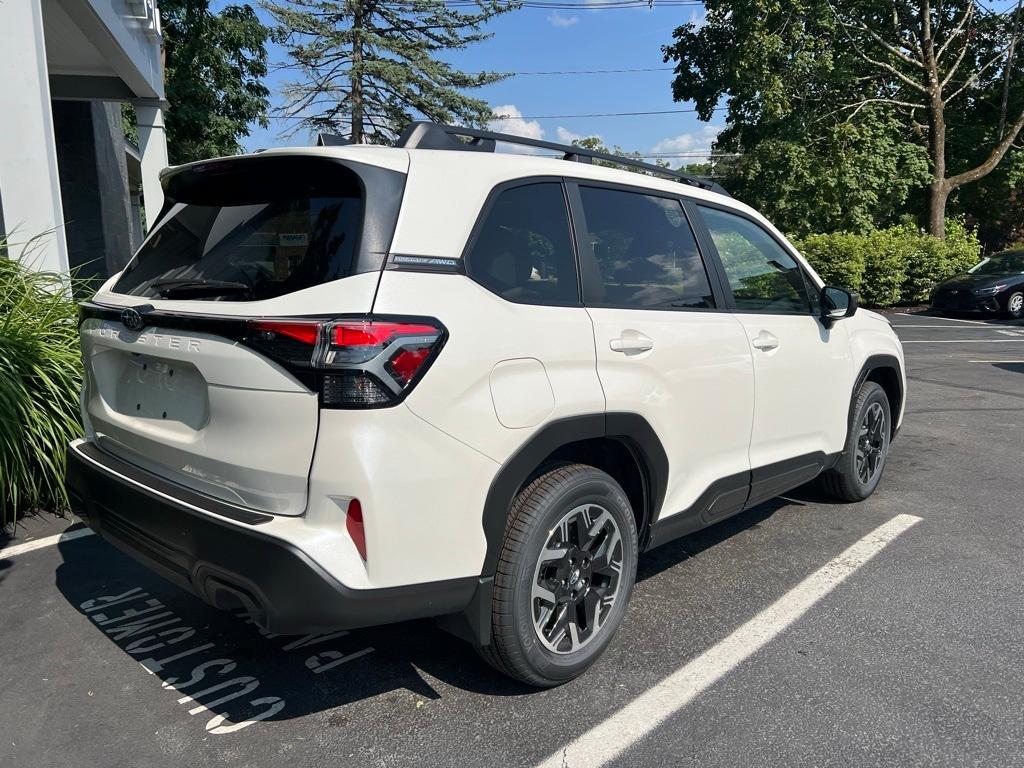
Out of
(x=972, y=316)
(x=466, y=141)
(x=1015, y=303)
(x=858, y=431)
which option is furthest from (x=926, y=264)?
(x=466, y=141)

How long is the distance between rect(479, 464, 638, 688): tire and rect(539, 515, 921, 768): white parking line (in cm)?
26

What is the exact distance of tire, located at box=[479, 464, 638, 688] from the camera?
2.55 meters

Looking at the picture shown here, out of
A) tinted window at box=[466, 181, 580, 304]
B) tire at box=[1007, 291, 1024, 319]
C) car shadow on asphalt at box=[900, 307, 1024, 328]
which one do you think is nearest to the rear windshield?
tinted window at box=[466, 181, 580, 304]

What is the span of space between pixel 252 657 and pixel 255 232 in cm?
163

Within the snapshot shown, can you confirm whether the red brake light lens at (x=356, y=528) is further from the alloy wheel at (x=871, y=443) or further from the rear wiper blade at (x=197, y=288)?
the alloy wheel at (x=871, y=443)

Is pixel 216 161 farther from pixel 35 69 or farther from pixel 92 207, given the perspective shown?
pixel 92 207

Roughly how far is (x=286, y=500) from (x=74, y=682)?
1357mm

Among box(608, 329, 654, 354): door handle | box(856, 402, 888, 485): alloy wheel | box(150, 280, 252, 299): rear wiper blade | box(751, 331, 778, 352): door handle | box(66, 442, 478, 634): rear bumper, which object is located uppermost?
box(150, 280, 252, 299): rear wiper blade

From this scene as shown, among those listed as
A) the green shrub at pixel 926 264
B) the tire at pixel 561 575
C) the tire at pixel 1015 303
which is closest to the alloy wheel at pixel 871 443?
the tire at pixel 561 575

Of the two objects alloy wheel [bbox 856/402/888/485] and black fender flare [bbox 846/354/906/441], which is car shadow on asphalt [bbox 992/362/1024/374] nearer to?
black fender flare [bbox 846/354/906/441]

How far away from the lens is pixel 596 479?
2783mm

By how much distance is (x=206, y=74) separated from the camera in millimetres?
25453

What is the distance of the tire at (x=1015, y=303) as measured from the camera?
17391mm

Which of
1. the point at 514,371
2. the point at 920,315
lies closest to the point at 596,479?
the point at 514,371
